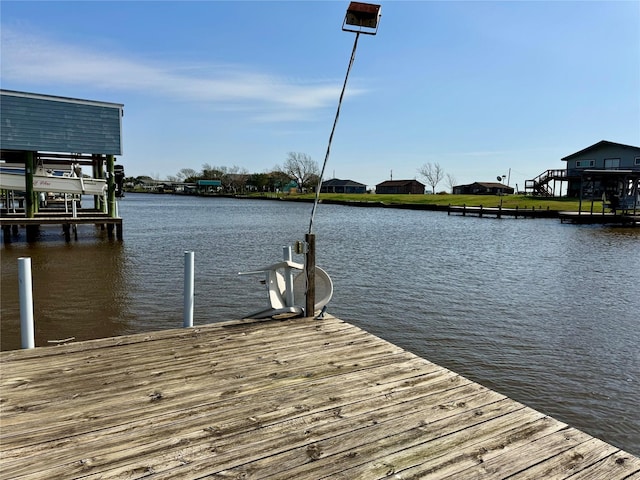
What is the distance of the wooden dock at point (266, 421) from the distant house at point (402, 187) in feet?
375

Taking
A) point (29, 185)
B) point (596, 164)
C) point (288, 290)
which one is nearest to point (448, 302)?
point (288, 290)

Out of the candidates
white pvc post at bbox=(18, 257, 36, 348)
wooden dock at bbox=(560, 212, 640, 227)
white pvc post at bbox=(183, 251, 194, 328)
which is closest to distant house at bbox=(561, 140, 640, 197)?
wooden dock at bbox=(560, 212, 640, 227)

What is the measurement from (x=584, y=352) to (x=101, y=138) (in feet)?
72.5

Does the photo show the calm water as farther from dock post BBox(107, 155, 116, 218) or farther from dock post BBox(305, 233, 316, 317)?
dock post BBox(305, 233, 316, 317)

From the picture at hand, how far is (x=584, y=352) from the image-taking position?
26.5 feet

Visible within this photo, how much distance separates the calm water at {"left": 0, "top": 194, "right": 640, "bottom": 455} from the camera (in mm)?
6926

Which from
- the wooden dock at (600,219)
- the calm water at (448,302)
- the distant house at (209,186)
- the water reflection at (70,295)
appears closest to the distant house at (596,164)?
the wooden dock at (600,219)

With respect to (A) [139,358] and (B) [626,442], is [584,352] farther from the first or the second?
(A) [139,358]

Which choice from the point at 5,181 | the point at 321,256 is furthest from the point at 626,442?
the point at 5,181

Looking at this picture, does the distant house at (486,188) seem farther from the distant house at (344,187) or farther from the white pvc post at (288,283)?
the white pvc post at (288,283)

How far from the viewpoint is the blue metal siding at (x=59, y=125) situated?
810 inches

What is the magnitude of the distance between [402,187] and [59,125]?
101145mm

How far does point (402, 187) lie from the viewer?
11669 centimetres

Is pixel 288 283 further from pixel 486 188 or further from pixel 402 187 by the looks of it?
pixel 402 187
